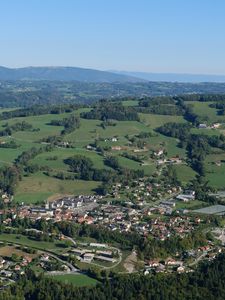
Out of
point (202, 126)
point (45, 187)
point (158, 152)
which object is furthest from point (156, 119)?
point (45, 187)

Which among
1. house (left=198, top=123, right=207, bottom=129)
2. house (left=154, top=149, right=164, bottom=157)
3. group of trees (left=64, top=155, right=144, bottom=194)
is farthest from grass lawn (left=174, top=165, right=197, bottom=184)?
house (left=198, top=123, right=207, bottom=129)

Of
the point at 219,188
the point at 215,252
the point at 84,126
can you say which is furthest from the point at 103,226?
the point at 84,126

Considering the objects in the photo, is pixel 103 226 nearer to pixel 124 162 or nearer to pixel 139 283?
pixel 139 283

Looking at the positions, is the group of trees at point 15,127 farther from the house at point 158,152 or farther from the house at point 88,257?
the house at point 88,257

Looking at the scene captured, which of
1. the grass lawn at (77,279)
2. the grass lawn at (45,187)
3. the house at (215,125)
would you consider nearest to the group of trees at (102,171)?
the grass lawn at (45,187)

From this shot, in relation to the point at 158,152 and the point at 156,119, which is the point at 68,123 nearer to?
the point at 156,119

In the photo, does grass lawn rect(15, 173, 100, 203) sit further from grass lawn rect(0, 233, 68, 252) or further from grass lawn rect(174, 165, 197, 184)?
grass lawn rect(0, 233, 68, 252)

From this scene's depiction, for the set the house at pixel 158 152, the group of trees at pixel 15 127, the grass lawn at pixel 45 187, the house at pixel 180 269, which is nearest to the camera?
the house at pixel 180 269

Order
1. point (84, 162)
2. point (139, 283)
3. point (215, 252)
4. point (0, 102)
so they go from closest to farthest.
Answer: point (139, 283) < point (215, 252) < point (84, 162) < point (0, 102)
